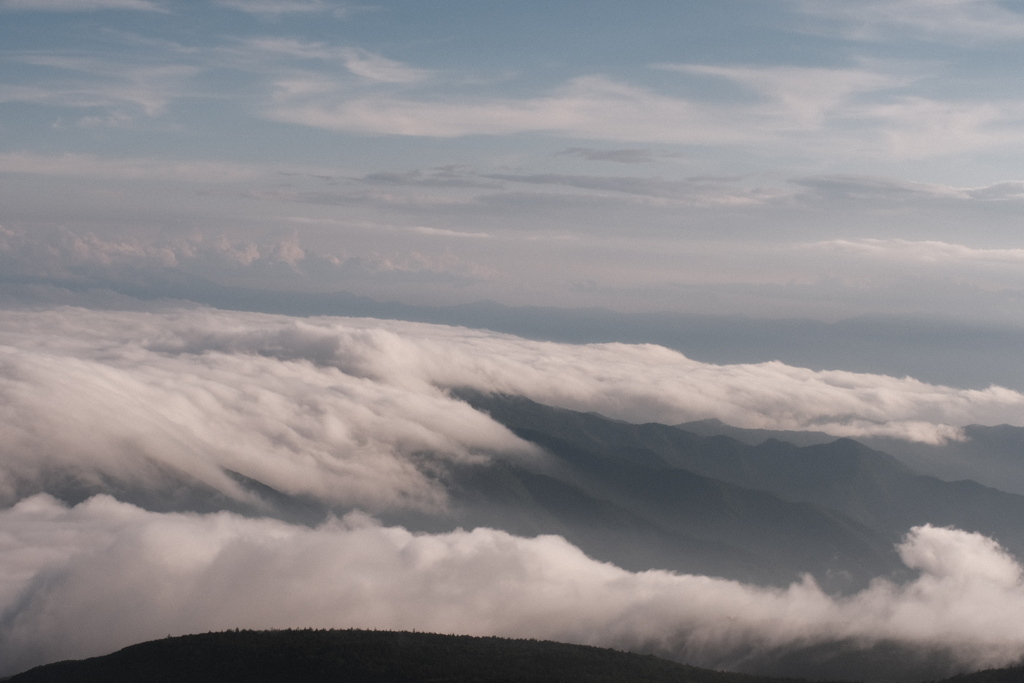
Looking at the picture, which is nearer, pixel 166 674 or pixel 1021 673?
pixel 166 674

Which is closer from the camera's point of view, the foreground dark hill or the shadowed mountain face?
the foreground dark hill

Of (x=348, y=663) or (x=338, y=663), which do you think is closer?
(x=338, y=663)

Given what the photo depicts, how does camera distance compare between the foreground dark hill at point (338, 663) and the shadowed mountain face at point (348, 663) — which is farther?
the shadowed mountain face at point (348, 663)

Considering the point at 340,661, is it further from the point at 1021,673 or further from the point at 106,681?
the point at 1021,673

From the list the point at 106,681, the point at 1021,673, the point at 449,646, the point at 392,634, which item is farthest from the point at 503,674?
the point at 1021,673

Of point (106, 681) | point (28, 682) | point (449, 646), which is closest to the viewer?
point (106, 681)

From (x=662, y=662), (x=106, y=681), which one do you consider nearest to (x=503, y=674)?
(x=662, y=662)

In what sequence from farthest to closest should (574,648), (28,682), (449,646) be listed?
(574,648), (449,646), (28,682)
